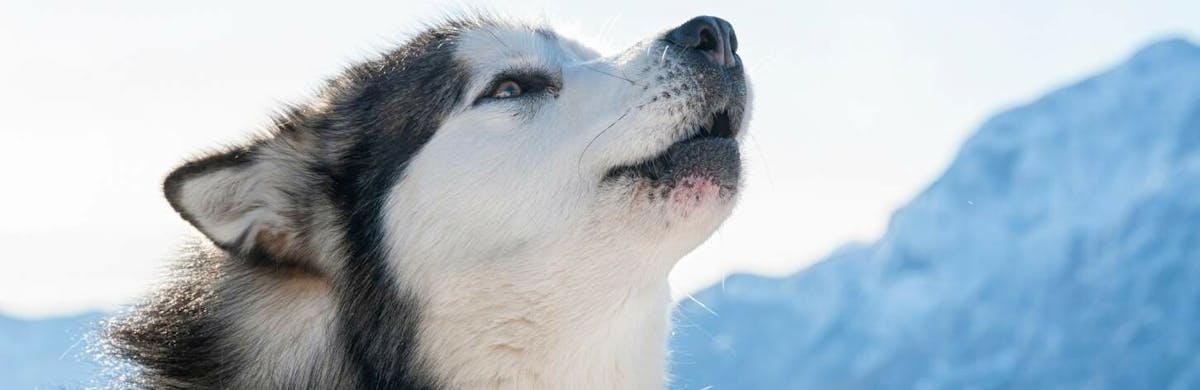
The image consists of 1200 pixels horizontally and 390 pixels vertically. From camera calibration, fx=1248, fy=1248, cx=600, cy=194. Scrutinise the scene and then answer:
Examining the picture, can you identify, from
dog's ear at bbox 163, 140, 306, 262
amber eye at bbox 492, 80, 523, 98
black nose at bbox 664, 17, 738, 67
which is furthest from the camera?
amber eye at bbox 492, 80, 523, 98

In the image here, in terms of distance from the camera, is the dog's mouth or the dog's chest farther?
the dog's chest

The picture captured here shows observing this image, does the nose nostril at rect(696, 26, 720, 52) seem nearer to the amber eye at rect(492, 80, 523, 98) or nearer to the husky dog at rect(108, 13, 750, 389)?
the husky dog at rect(108, 13, 750, 389)

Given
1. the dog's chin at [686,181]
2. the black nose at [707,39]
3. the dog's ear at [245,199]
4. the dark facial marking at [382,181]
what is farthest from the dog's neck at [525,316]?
the black nose at [707,39]

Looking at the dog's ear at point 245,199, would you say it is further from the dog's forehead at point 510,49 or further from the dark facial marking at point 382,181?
the dog's forehead at point 510,49

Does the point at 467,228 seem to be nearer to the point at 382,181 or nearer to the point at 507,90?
the point at 382,181

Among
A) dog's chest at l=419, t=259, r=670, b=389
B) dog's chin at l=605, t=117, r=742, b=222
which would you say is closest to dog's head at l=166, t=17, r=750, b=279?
dog's chin at l=605, t=117, r=742, b=222

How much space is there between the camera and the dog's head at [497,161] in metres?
4.48

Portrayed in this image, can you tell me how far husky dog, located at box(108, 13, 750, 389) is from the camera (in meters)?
4.51

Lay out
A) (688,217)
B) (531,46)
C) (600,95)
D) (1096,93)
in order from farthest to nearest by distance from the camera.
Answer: (1096,93) → (531,46) → (600,95) → (688,217)

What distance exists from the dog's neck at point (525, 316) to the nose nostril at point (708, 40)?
2.70 feet

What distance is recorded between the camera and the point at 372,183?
4926 mm

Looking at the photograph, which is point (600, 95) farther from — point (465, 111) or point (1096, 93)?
point (1096, 93)

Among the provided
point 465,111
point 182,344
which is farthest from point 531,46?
point 182,344

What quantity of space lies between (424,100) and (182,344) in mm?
1352
